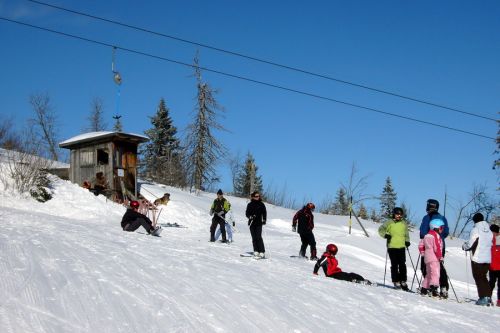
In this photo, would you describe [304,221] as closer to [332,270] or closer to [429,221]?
[332,270]

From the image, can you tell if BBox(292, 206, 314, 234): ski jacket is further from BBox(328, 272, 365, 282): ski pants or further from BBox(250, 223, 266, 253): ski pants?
BBox(328, 272, 365, 282): ski pants

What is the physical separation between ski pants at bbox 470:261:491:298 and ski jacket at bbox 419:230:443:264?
1.18m

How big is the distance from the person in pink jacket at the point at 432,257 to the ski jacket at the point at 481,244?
3.54 ft

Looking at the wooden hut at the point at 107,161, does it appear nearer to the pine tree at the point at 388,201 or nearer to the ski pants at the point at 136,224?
the ski pants at the point at 136,224

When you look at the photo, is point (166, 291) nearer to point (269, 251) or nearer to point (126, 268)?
point (126, 268)

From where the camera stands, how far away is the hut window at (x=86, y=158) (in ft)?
89.5

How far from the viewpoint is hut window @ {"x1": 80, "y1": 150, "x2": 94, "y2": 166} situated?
2728 centimetres

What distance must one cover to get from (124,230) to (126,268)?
7.51 metres

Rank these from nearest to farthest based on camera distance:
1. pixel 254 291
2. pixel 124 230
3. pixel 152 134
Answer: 1. pixel 254 291
2. pixel 124 230
3. pixel 152 134

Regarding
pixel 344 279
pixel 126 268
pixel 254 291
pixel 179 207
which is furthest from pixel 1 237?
pixel 179 207

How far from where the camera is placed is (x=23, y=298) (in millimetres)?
6133

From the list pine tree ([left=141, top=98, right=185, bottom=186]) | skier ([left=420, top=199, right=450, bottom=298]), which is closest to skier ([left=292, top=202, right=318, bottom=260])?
skier ([left=420, top=199, right=450, bottom=298])

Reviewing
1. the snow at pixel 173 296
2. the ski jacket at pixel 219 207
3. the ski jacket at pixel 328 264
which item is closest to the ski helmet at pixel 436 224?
the snow at pixel 173 296

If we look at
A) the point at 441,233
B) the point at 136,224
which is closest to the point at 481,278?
the point at 441,233
